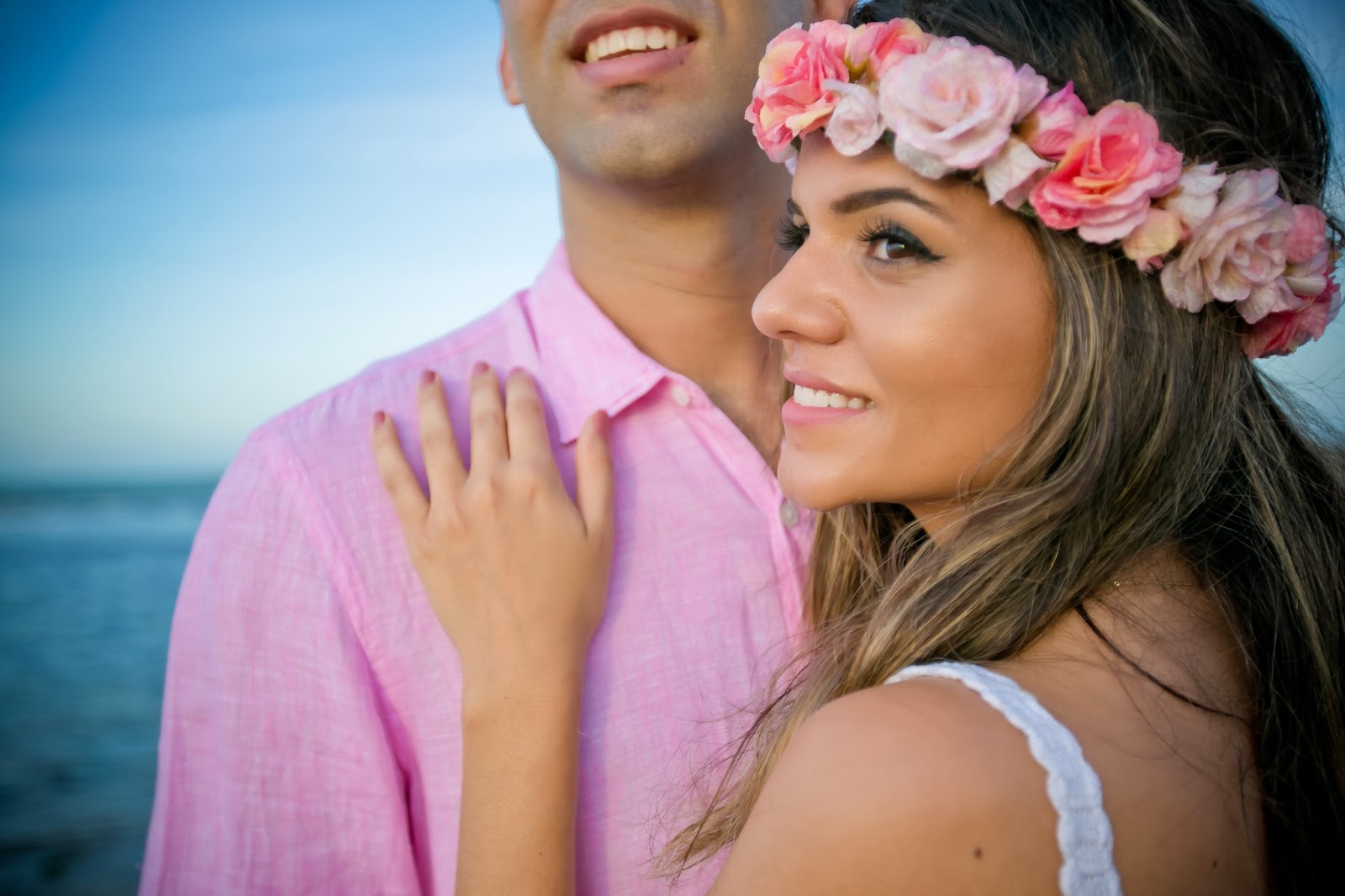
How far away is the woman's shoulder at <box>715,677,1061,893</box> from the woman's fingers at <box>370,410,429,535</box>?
905 millimetres

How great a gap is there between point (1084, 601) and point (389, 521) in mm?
1229

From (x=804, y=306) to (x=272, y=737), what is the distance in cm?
119

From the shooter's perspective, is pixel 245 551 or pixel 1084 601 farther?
pixel 245 551

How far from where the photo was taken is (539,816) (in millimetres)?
1811

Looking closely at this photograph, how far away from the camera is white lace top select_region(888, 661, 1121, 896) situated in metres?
1.33

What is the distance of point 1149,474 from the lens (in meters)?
1.83

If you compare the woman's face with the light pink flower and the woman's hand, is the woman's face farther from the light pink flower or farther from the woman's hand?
the woman's hand

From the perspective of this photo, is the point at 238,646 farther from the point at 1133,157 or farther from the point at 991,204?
the point at 1133,157

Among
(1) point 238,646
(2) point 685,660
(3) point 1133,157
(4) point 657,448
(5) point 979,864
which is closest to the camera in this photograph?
(5) point 979,864

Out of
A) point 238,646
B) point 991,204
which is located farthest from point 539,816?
point 991,204

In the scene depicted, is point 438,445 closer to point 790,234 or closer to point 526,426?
point 526,426

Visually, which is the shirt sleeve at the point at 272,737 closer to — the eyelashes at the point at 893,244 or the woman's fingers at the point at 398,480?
the woman's fingers at the point at 398,480

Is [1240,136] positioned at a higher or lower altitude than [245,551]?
→ higher

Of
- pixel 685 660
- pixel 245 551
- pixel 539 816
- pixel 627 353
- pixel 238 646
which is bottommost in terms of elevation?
pixel 539 816
